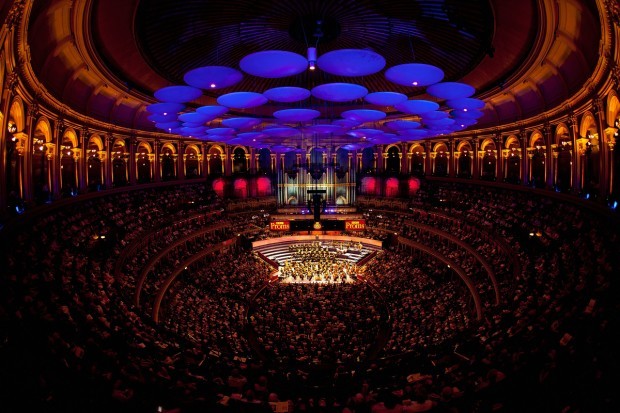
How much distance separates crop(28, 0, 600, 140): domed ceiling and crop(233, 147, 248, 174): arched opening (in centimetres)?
2203

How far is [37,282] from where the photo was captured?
1265 centimetres

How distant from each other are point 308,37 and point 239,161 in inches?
1199

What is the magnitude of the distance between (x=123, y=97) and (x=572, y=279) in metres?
27.6

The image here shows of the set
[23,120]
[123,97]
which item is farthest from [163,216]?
[23,120]

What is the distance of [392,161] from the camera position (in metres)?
44.6

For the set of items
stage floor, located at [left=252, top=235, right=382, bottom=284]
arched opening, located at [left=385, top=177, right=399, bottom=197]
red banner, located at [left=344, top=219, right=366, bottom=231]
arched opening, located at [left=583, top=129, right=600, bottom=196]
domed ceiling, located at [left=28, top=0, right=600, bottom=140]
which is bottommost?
stage floor, located at [left=252, top=235, right=382, bottom=284]

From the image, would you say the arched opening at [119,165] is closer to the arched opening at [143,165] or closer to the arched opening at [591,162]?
the arched opening at [143,165]

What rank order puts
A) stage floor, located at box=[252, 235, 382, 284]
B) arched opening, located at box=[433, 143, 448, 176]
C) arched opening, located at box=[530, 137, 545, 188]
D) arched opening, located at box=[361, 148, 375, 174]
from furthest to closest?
arched opening, located at box=[361, 148, 375, 174] < arched opening, located at box=[433, 143, 448, 176] < stage floor, located at box=[252, 235, 382, 284] < arched opening, located at box=[530, 137, 545, 188]

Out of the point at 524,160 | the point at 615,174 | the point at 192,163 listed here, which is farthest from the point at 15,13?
the point at 192,163

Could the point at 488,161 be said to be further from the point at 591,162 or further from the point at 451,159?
the point at 591,162

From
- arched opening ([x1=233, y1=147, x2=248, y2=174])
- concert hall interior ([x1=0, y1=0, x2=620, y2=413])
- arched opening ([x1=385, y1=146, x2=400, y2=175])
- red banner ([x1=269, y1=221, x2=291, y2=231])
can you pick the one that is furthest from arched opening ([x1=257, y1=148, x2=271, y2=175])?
arched opening ([x1=385, y1=146, x2=400, y2=175])

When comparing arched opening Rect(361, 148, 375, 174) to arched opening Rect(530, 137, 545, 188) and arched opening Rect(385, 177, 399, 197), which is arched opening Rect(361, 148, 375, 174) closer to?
arched opening Rect(385, 177, 399, 197)

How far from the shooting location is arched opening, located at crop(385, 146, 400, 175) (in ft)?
143

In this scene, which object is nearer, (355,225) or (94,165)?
(94,165)
